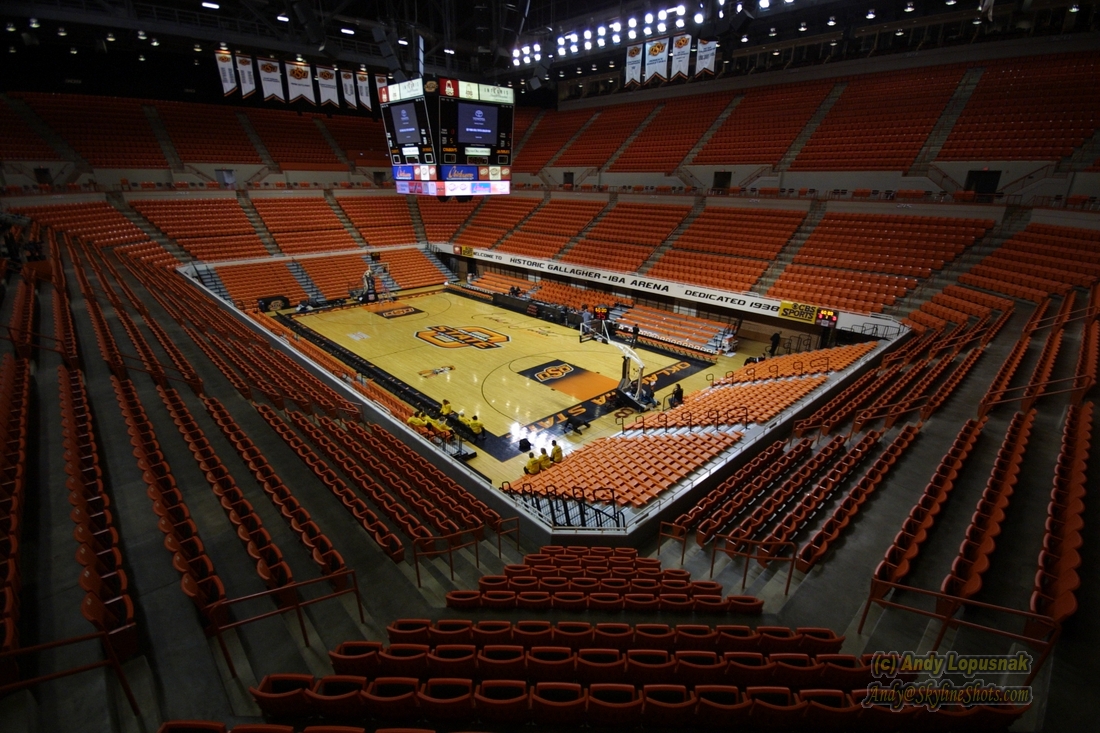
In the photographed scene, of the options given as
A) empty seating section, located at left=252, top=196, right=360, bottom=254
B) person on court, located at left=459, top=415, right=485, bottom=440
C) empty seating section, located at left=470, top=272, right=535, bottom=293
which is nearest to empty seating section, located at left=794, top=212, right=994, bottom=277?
empty seating section, located at left=470, top=272, right=535, bottom=293

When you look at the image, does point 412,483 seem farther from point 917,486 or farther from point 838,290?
point 838,290

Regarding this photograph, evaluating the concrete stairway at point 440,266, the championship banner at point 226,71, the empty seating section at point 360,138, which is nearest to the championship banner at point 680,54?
the concrete stairway at point 440,266

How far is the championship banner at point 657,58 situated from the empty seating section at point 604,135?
10.8 metres

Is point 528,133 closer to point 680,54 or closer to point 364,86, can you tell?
point 364,86

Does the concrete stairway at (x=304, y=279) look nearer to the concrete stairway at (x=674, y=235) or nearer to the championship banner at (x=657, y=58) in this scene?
the concrete stairway at (x=674, y=235)

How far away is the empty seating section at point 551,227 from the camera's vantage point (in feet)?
89.8

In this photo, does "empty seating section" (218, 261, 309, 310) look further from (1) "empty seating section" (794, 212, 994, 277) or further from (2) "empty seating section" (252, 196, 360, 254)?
(1) "empty seating section" (794, 212, 994, 277)

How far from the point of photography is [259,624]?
4414 millimetres

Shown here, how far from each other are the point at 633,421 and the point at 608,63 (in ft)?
87.1

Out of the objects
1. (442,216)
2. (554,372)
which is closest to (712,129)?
(442,216)

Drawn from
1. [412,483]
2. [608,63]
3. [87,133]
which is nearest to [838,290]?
[412,483]

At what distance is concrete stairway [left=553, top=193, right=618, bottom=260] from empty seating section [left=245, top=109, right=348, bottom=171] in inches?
675

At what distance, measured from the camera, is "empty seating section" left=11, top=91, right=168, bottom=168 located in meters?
25.1

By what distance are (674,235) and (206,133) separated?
27.8 meters
